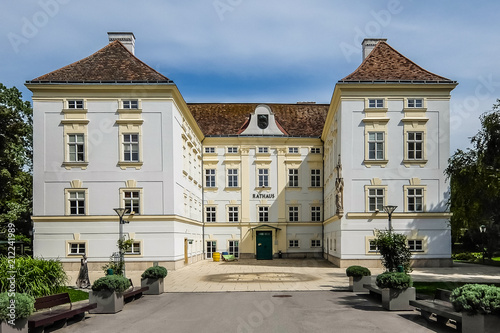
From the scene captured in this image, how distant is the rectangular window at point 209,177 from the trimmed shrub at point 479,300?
34798 mm

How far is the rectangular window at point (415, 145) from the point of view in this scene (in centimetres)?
3091

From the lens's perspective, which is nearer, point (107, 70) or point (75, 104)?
point (75, 104)

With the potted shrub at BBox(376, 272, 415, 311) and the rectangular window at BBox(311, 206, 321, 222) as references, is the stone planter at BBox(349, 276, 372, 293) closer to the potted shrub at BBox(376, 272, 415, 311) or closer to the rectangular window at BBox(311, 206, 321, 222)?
the potted shrub at BBox(376, 272, 415, 311)

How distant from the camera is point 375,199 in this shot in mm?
30656

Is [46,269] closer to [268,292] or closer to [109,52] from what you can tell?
[268,292]

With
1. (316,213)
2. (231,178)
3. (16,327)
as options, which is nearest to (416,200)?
(316,213)

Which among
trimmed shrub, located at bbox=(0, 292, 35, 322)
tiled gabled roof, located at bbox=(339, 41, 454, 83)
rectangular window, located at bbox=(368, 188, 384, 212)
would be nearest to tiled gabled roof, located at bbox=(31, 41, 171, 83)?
tiled gabled roof, located at bbox=(339, 41, 454, 83)

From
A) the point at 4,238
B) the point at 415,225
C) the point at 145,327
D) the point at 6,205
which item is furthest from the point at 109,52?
the point at 145,327

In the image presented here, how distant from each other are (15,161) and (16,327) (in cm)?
2830

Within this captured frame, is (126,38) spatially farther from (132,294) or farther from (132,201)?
(132,294)

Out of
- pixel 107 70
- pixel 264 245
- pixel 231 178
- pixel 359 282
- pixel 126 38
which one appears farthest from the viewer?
pixel 231 178

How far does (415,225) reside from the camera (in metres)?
30.5

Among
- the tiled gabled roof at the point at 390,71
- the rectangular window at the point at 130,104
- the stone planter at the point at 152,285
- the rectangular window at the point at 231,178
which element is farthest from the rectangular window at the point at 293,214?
the stone planter at the point at 152,285

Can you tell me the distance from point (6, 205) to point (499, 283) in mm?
34847
